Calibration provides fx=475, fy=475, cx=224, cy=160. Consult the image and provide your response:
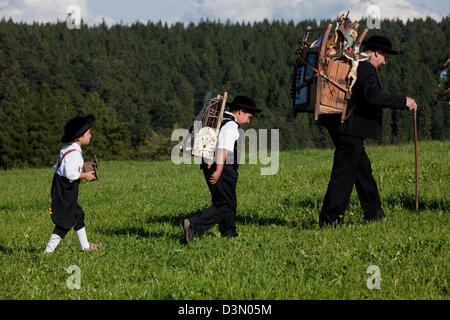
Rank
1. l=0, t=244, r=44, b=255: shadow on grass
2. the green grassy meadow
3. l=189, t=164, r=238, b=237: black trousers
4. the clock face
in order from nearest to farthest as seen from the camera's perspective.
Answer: the green grassy meadow, the clock face, l=189, t=164, r=238, b=237: black trousers, l=0, t=244, r=44, b=255: shadow on grass

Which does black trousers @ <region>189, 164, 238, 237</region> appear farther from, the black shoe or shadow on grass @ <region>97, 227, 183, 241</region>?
shadow on grass @ <region>97, 227, 183, 241</region>

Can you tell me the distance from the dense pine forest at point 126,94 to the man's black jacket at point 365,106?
189 feet

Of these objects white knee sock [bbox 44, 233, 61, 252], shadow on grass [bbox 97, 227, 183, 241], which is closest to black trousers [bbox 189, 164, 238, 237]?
shadow on grass [bbox 97, 227, 183, 241]

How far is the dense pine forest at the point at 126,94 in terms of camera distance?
3135 inches

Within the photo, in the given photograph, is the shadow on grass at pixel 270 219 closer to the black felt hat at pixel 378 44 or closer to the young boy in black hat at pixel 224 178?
the young boy in black hat at pixel 224 178

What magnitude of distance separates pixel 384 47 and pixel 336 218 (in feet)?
8.38

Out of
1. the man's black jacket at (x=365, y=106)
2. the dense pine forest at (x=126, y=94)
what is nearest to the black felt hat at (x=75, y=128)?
the man's black jacket at (x=365, y=106)

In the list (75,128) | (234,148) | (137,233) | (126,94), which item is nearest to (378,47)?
(234,148)

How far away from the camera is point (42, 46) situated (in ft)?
453

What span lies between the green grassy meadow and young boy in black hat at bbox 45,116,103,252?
37 cm

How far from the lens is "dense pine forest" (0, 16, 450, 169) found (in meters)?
79.6

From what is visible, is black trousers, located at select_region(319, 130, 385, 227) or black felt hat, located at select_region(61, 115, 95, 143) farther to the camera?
black trousers, located at select_region(319, 130, 385, 227)
